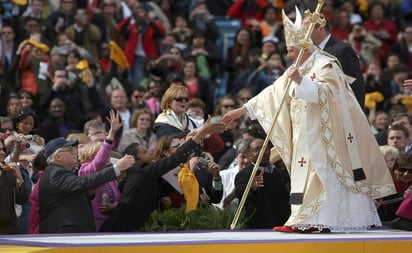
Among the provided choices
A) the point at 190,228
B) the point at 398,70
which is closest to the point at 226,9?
the point at 398,70

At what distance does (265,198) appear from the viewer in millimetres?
12945

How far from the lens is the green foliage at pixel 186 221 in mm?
12695

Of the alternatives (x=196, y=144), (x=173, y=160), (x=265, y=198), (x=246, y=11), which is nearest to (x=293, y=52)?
(x=196, y=144)

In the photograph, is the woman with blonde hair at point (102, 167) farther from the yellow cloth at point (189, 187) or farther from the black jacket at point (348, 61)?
the black jacket at point (348, 61)

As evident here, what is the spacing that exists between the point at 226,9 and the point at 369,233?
12.5 m

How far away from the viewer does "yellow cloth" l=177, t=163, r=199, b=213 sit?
1287 centimetres

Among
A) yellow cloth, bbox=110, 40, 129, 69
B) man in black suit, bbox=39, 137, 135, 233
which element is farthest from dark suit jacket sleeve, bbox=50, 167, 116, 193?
yellow cloth, bbox=110, 40, 129, 69

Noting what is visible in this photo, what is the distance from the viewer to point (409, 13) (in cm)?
2352

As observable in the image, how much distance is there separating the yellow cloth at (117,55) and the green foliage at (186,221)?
7.69 m

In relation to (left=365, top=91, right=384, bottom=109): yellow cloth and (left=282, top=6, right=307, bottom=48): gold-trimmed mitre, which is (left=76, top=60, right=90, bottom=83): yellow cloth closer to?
(left=365, top=91, right=384, bottom=109): yellow cloth

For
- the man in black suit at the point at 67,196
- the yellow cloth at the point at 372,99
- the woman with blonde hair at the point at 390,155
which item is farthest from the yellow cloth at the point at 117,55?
the man in black suit at the point at 67,196

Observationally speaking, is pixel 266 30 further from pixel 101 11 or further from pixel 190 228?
pixel 190 228

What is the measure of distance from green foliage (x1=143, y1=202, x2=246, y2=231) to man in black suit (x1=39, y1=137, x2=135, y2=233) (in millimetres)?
698

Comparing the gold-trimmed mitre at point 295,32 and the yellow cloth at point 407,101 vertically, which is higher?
the gold-trimmed mitre at point 295,32
